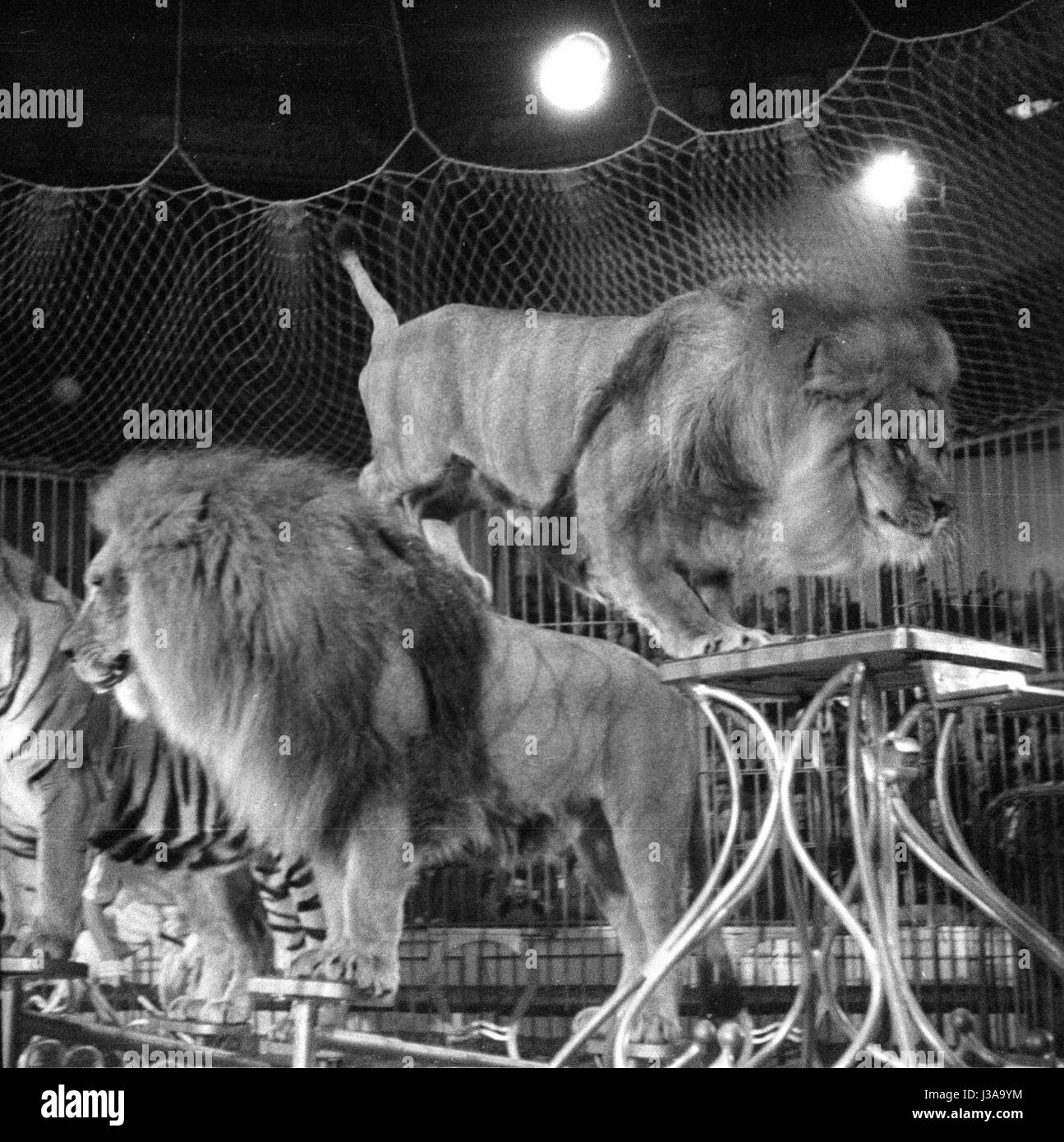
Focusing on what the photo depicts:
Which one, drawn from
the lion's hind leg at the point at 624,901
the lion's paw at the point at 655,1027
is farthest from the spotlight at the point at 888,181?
the lion's paw at the point at 655,1027

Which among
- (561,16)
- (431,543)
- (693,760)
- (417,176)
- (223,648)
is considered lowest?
(693,760)

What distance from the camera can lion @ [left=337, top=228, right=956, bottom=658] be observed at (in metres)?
3.92

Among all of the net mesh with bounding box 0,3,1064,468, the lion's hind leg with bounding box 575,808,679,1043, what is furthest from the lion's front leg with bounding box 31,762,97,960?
the lion's hind leg with bounding box 575,808,679,1043

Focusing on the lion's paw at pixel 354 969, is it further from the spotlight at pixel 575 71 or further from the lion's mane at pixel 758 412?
the spotlight at pixel 575 71

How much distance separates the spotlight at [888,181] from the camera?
4156mm

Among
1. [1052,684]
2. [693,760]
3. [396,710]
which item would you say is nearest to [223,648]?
[396,710]

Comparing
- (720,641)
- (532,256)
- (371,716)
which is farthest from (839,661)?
(532,256)

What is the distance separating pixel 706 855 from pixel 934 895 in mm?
556

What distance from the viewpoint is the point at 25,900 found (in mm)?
3885

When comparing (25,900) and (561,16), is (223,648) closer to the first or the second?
(25,900)

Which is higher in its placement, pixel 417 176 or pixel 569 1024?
pixel 417 176

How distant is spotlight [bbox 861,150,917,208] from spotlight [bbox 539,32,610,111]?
2.51 ft

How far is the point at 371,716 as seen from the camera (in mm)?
3832

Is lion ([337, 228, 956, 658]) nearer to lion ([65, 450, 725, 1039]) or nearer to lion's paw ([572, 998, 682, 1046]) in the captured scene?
lion ([65, 450, 725, 1039])
